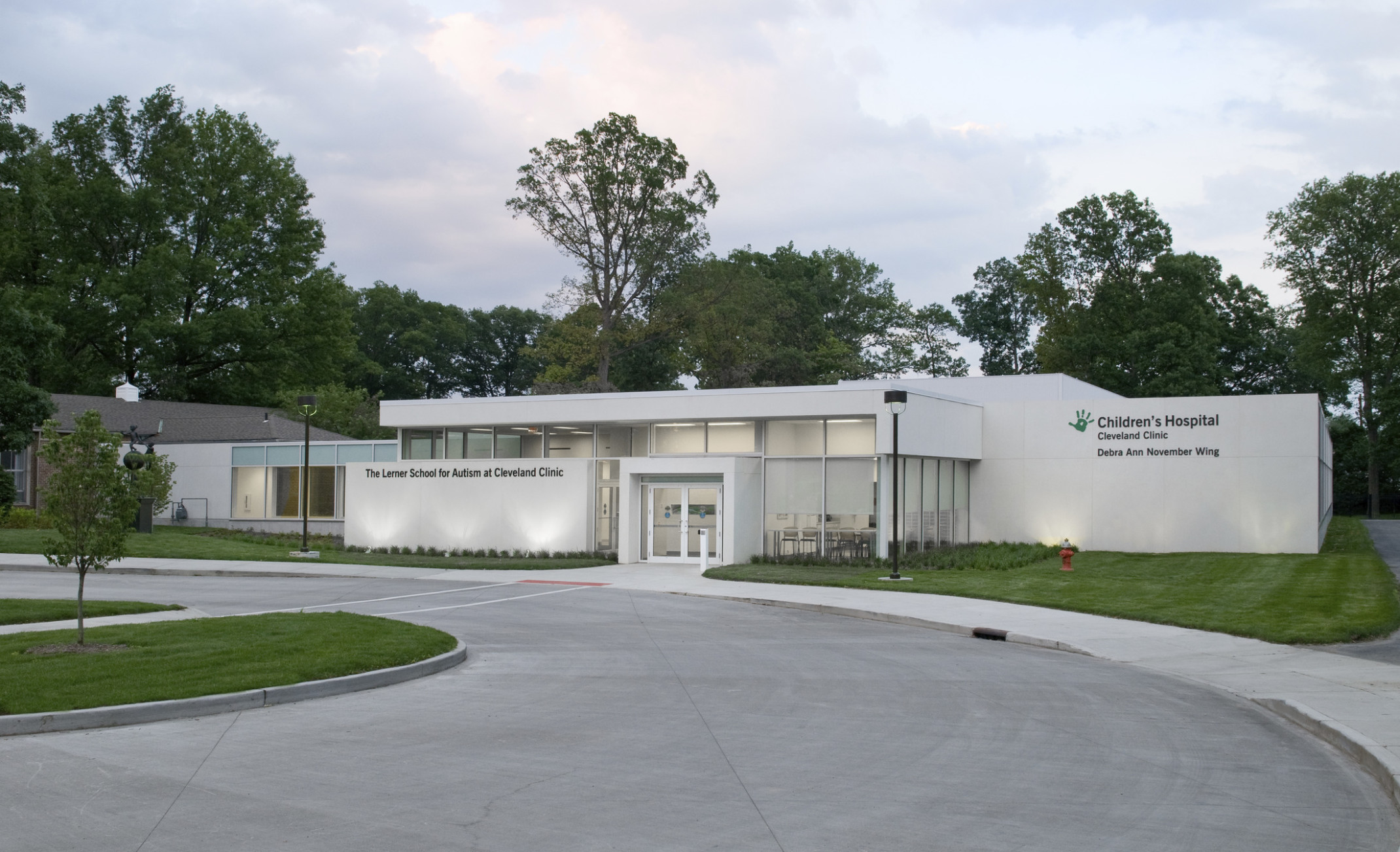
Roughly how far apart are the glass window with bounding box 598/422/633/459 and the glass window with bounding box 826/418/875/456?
6.29m

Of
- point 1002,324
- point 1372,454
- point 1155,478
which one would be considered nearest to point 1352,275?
point 1372,454

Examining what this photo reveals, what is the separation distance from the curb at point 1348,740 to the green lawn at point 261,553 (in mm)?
19358

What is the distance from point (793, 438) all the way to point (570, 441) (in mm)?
7105

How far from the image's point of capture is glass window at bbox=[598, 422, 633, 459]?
32.2m

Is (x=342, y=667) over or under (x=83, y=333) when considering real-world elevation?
under

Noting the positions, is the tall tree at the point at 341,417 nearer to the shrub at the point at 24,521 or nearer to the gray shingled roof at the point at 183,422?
the gray shingled roof at the point at 183,422

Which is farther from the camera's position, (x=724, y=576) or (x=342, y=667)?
(x=724, y=576)

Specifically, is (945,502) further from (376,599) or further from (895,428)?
(376,599)

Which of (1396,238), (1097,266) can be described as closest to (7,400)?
(1097,266)

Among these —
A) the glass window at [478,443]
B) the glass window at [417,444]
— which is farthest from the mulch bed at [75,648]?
the glass window at [417,444]

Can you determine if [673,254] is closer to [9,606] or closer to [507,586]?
[507,586]

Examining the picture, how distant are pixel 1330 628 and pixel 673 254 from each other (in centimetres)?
3905

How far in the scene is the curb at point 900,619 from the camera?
51.5 feet

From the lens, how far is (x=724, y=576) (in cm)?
2570
